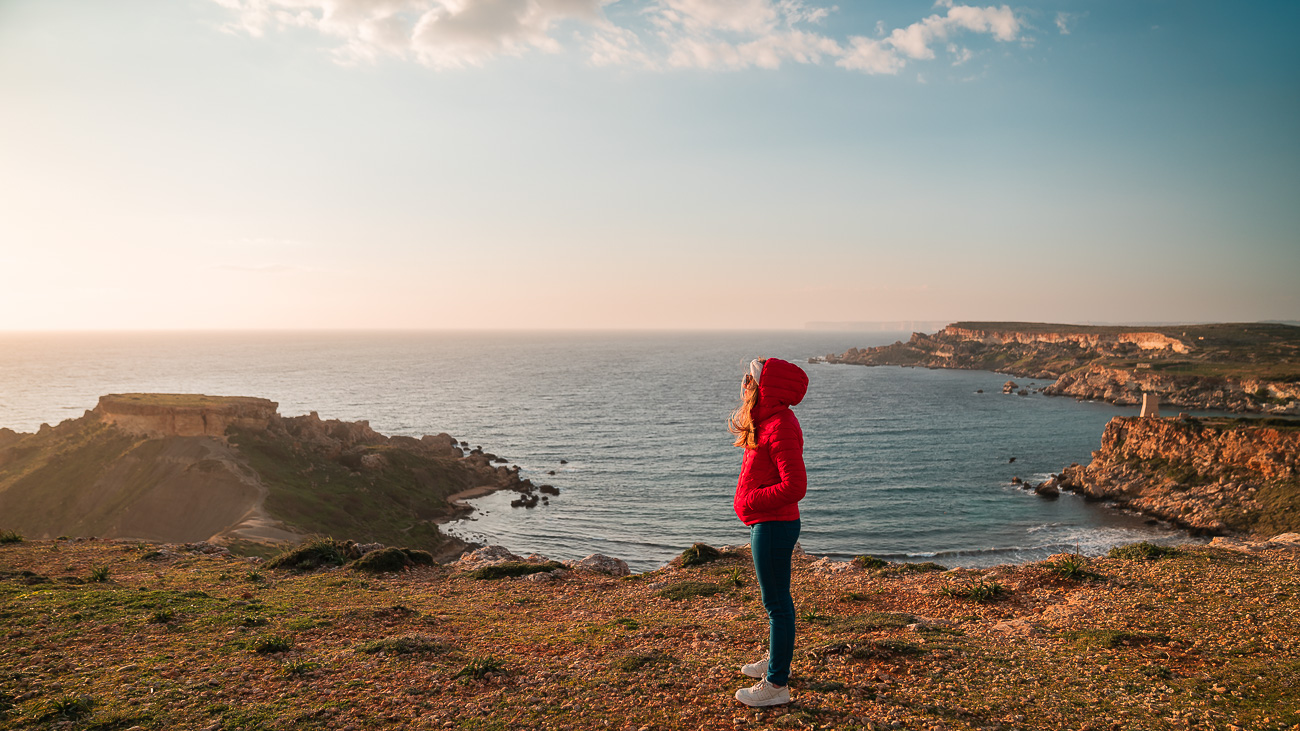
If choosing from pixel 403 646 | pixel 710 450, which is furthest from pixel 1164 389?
pixel 403 646

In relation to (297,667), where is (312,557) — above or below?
below

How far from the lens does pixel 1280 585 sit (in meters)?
11.2

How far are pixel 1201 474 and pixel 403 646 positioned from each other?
57831 mm

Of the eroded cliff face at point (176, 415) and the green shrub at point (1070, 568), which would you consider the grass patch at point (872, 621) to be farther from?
the eroded cliff face at point (176, 415)

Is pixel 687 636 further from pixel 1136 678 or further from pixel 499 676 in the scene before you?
pixel 1136 678

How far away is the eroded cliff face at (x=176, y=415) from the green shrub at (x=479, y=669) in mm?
47416

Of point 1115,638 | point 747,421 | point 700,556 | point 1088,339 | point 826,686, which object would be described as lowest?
point 700,556

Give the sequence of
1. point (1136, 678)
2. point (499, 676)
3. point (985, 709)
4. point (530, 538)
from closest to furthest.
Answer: point (985, 709), point (1136, 678), point (499, 676), point (530, 538)

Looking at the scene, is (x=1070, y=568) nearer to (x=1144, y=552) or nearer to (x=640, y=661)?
(x=1144, y=552)

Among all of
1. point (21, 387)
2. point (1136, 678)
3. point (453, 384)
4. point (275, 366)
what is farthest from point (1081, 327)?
point (21, 387)

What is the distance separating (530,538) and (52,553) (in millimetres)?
29131

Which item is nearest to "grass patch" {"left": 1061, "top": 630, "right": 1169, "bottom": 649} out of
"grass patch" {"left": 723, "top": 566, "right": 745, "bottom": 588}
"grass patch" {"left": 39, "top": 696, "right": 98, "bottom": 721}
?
"grass patch" {"left": 723, "top": 566, "right": 745, "bottom": 588}

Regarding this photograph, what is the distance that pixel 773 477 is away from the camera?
614 cm

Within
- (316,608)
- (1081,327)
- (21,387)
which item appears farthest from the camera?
(1081,327)
